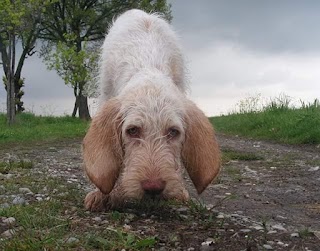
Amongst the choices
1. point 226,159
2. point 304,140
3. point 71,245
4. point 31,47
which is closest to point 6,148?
point 226,159

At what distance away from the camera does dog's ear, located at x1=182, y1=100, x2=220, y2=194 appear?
486 centimetres

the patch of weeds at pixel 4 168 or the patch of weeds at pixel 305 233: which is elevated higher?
the patch of weeds at pixel 4 168

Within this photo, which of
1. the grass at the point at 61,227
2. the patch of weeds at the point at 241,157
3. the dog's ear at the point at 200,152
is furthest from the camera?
the patch of weeds at the point at 241,157

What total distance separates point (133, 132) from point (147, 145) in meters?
0.23

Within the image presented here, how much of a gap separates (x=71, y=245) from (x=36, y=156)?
271 inches

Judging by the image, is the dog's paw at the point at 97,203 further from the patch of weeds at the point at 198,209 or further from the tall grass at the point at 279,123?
the tall grass at the point at 279,123

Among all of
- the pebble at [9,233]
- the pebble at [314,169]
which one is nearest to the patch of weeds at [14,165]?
the pebble at [9,233]

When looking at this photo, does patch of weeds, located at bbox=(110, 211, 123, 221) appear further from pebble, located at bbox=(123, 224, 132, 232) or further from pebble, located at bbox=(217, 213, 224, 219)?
pebble, located at bbox=(217, 213, 224, 219)

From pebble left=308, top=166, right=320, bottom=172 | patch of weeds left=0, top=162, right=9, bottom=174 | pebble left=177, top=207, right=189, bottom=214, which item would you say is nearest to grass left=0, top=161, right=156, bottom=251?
pebble left=177, top=207, right=189, bottom=214

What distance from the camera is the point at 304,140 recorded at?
1334cm

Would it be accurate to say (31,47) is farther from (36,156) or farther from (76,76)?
(36,156)

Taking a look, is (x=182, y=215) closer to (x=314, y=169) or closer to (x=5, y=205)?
(x=5, y=205)

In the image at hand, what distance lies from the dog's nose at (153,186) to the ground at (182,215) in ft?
1.10

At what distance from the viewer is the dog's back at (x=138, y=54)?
5774 millimetres
